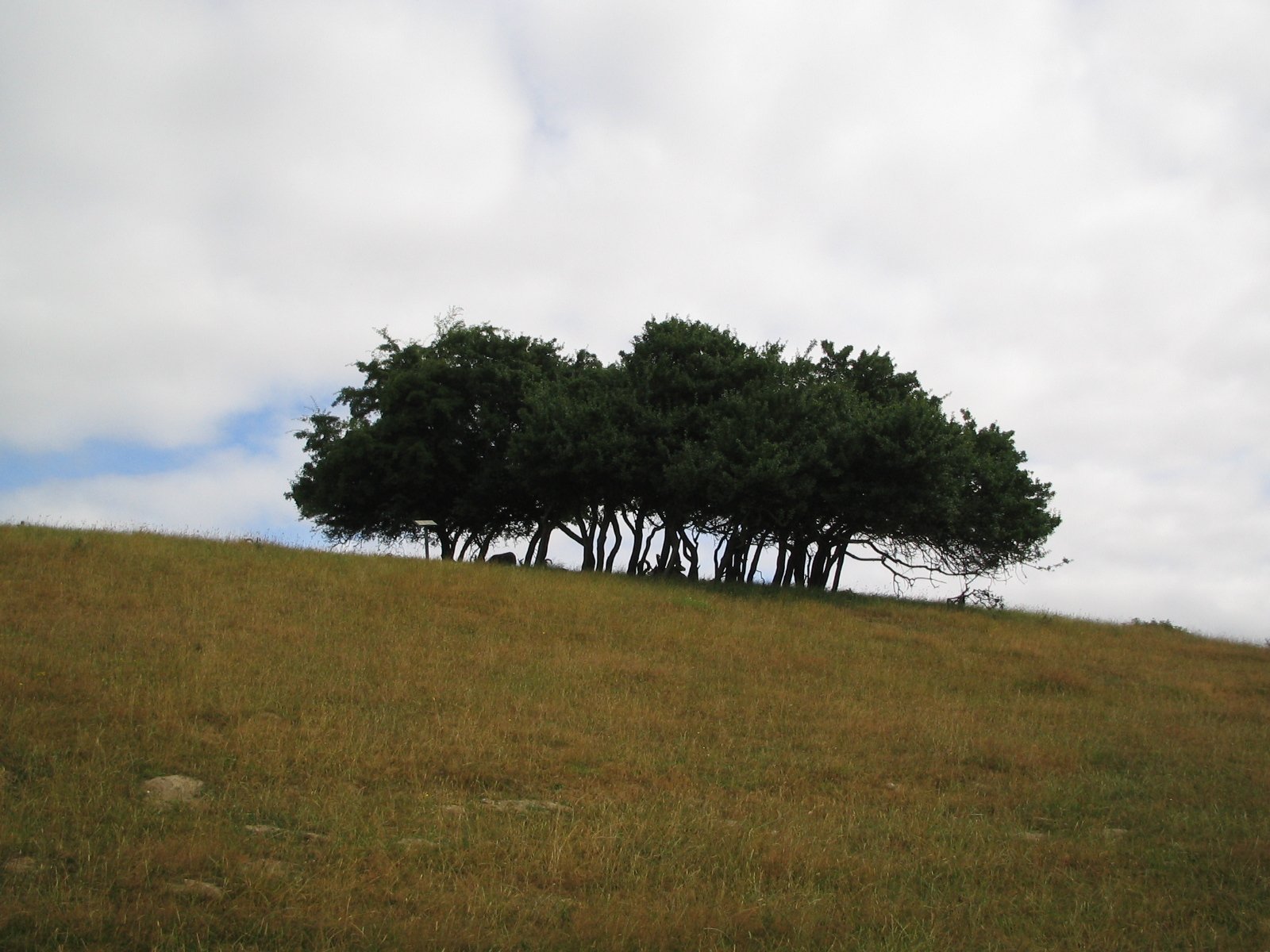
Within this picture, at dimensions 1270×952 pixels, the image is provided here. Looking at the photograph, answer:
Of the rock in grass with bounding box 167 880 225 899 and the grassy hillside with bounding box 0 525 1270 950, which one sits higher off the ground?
the grassy hillside with bounding box 0 525 1270 950

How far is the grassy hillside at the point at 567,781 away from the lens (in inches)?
279

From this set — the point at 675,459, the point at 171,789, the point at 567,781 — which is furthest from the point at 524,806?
the point at 675,459

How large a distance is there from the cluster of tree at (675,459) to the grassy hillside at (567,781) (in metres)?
9.47

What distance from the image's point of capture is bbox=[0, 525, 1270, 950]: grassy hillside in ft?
23.3

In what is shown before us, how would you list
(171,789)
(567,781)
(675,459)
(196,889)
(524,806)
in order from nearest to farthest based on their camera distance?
1. (196,889)
2. (171,789)
3. (524,806)
4. (567,781)
5. (675,459)

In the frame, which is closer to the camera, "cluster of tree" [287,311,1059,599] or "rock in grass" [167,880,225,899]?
"rock in grass" [167,880,225,899]

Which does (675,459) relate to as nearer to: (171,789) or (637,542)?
(637,542)

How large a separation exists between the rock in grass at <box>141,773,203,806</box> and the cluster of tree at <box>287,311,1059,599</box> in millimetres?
20427

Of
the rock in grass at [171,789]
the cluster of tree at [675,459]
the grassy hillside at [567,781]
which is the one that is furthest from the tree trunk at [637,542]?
the rock in grass at [171,789]

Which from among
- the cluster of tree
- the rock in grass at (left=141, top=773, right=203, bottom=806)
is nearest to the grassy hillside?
the rock in grass at (left=141, top=773, right=203, bottom=806)

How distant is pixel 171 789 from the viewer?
30.1 ft

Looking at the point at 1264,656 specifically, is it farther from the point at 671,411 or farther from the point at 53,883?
the point at 53,883

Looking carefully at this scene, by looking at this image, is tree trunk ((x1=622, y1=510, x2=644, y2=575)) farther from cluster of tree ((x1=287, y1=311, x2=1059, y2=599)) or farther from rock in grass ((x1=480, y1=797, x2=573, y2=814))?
rock in grass ((x1=480, y1=797, x2=573, y2=814))

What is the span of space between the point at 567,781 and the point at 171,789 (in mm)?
3974
